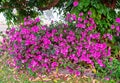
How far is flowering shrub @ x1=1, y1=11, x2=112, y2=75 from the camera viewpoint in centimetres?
452

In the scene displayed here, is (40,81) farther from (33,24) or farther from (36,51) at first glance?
A: (33,24)

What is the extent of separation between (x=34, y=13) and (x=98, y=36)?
223cm

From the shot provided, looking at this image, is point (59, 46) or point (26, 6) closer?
point (59, 46)

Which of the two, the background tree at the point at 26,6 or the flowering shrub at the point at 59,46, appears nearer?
the flowering shrub at the point at 59,46

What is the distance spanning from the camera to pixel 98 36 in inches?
186

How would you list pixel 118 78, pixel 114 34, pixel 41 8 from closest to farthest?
pixel 118 78, pixel 114 34, pixel 41 8

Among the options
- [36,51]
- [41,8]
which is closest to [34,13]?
[41,8]

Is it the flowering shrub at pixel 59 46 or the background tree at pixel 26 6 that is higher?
the background tree at pixel 26 6

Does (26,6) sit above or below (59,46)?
above

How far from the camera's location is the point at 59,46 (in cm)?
454

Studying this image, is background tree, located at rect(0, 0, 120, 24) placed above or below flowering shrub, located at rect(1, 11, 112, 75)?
above

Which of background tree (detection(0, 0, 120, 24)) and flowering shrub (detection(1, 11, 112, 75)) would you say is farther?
background tree (detection(0, 0, 120, 24))

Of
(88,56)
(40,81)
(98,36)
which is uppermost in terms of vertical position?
(98,36)

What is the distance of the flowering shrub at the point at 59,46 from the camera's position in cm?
452
